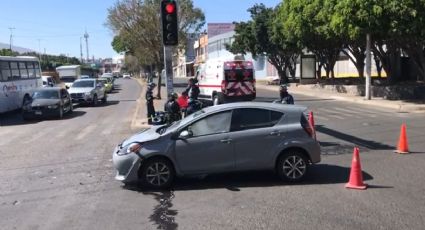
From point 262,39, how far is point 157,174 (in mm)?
45075

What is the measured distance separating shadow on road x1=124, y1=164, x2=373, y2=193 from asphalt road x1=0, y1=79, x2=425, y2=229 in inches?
0.7

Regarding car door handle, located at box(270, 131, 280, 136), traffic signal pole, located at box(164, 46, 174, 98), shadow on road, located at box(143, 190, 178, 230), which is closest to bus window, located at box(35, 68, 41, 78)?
traffic signal pole, located at box(164, 46, 174, 98)

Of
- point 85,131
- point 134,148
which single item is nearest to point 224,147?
point 134,148

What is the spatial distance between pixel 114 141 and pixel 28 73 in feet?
55.4

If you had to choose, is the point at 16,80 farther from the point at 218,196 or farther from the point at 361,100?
the point at 218,196

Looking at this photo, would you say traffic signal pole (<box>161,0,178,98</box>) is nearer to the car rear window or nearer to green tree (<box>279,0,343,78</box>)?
the car rear window

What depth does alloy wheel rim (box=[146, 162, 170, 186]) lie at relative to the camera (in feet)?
31.1

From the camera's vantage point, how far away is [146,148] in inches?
371

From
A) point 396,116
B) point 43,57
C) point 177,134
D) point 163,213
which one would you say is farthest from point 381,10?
point 43,57

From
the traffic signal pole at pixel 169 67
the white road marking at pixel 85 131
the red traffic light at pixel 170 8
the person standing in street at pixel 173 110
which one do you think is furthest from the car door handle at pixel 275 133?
the white road marking at pixel 85 131

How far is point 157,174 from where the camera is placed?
9.48 m

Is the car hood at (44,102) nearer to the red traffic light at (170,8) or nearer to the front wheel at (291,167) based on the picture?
the red traffic light at (170,8)

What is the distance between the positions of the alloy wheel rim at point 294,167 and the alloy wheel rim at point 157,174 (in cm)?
201

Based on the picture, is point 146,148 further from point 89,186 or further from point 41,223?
point 41,223
